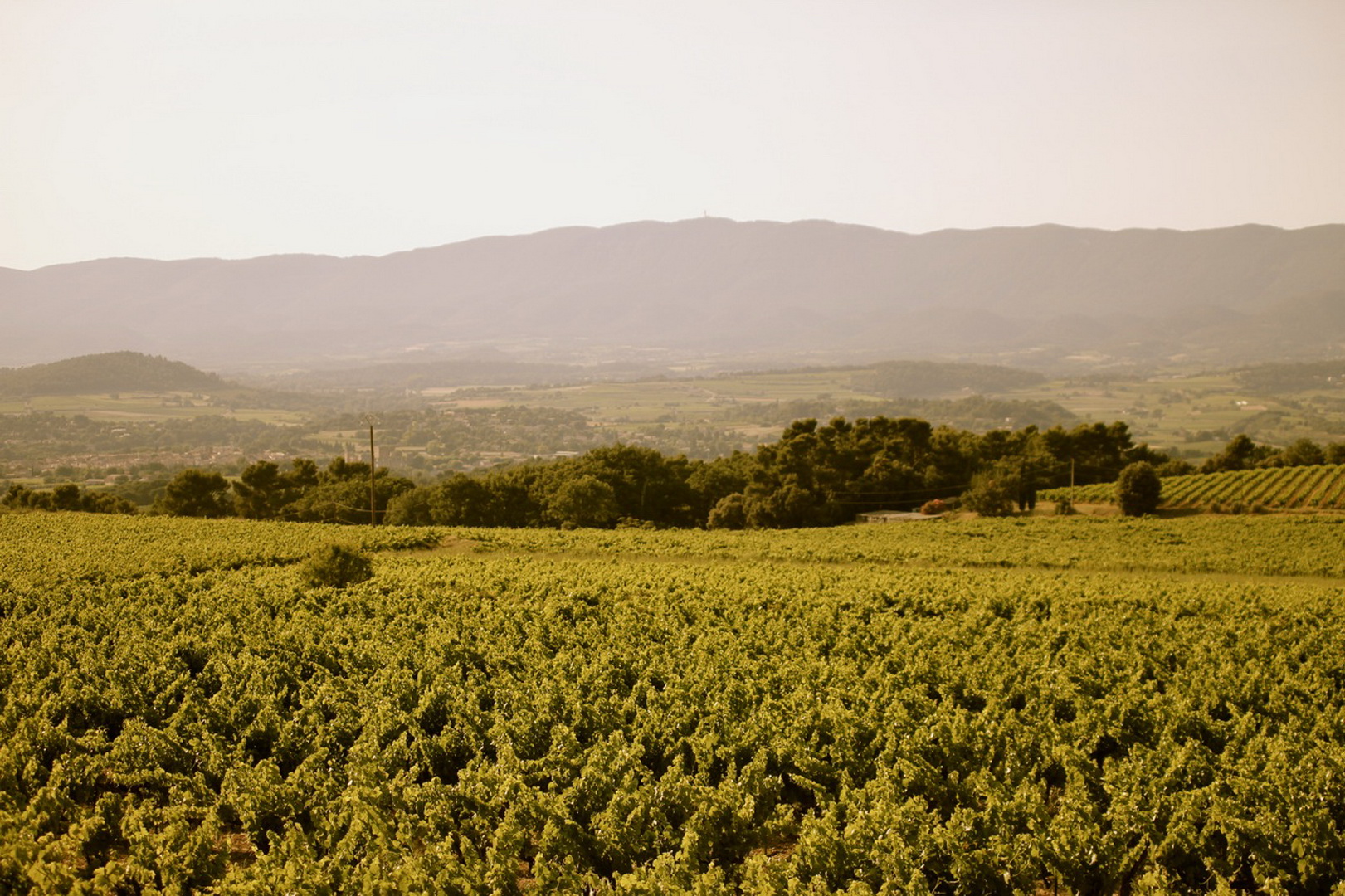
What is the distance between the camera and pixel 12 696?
16.5 m

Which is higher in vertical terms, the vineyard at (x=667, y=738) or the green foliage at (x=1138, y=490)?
the vineyard at (x=667, y=738)

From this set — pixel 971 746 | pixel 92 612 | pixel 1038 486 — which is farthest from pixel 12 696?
pixel 1038 486

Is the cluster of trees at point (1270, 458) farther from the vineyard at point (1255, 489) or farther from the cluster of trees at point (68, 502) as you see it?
the cluster of trees at point (68, 502)

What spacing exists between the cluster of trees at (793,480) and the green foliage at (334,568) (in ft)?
82.2

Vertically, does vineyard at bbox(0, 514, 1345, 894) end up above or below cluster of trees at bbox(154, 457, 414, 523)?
above

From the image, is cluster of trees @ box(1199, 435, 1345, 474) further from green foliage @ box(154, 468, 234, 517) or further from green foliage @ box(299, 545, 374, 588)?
green foliage @ box(154, 468, 234, 517)

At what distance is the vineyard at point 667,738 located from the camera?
11.1 metres

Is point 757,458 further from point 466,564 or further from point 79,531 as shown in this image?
point 79,531

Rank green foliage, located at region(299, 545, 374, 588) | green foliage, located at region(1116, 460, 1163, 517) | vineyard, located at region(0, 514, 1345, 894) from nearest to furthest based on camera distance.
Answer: vineyard, located at region(0, 514, 1345, 894) < green foliage, located at region(299, 545, 374, 588) < green foliage, located at region(1116, 460, 1163, 517)

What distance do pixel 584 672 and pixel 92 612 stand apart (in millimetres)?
Result: 13866

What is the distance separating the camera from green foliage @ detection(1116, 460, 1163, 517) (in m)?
52.2

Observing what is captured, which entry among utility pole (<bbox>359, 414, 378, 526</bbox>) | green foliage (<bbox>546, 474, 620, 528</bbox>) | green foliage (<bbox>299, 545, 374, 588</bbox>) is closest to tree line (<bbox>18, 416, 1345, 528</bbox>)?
green foliage (<bbox>546, 474, 620, 528</bbox>)

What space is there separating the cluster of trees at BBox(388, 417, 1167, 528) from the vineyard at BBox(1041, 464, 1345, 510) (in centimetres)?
443

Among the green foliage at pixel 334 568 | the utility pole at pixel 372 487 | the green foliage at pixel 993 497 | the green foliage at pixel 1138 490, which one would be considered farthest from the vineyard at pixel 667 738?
the green foliage at pixel 993 497
